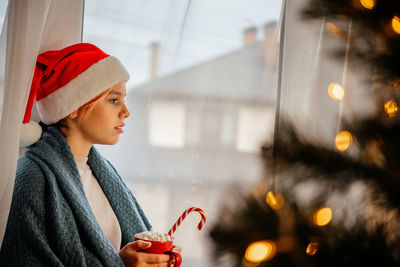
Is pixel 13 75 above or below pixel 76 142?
above

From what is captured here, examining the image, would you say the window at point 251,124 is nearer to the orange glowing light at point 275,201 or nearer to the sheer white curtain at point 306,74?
the sheer white curtain at point 306,74

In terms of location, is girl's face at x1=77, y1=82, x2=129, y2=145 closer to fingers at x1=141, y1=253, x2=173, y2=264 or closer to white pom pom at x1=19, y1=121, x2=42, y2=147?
white pom pom at x1=19, y1=121, x2=42, y2=147

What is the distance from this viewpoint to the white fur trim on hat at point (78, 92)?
109 cm

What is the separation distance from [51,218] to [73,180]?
0.14 metres

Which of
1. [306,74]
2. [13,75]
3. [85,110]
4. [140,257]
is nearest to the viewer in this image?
[13,75]

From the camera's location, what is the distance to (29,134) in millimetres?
1059

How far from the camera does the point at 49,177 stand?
98 centimetres

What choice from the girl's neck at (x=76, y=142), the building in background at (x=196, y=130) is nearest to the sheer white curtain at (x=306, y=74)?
the building in background at (x=196, y=130)

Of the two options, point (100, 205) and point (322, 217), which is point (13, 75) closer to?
point (100, 205)

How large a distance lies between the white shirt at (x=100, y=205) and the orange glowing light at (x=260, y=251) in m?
0.82

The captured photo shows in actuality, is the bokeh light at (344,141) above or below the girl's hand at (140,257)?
above

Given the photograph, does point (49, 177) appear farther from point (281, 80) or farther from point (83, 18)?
point (281, 80)

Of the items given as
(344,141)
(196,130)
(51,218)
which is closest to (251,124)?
(196,130)

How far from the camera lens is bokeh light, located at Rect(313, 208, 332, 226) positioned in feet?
1.35
